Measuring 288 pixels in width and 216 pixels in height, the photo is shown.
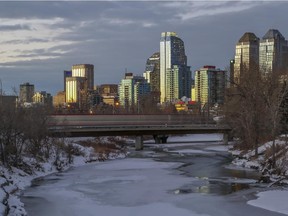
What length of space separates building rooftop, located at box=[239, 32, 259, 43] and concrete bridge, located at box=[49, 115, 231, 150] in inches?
1542

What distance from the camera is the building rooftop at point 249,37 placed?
132688 millimetres

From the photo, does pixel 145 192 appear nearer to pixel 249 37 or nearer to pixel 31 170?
pixel 31 170

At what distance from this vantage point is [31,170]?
3928 cm

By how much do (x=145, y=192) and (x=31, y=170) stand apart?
514 inches

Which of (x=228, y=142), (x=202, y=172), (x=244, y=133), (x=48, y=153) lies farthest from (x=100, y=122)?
(x=202, y=172)

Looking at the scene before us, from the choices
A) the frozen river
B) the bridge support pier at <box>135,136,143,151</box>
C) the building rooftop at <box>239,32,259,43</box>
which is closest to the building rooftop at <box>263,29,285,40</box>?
the building rooftop at <box>239,32,259,43</box>

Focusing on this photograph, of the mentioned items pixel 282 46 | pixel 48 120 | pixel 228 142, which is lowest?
pixel 228 142

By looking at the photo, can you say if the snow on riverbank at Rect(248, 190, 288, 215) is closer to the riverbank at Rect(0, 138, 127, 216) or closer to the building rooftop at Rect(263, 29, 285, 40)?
the riverbank at Rect(0, 138, 127, 216)

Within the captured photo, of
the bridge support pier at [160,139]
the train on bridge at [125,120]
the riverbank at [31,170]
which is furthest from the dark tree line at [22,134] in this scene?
the bridge support pier at [160,139]

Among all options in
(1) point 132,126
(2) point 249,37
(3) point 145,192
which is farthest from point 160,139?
(3) point 145,192

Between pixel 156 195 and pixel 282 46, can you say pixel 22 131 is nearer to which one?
pixel 156 195

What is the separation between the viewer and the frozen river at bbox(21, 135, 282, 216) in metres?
24.2

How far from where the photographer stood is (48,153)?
1813 inches

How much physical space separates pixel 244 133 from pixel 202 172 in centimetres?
1858
